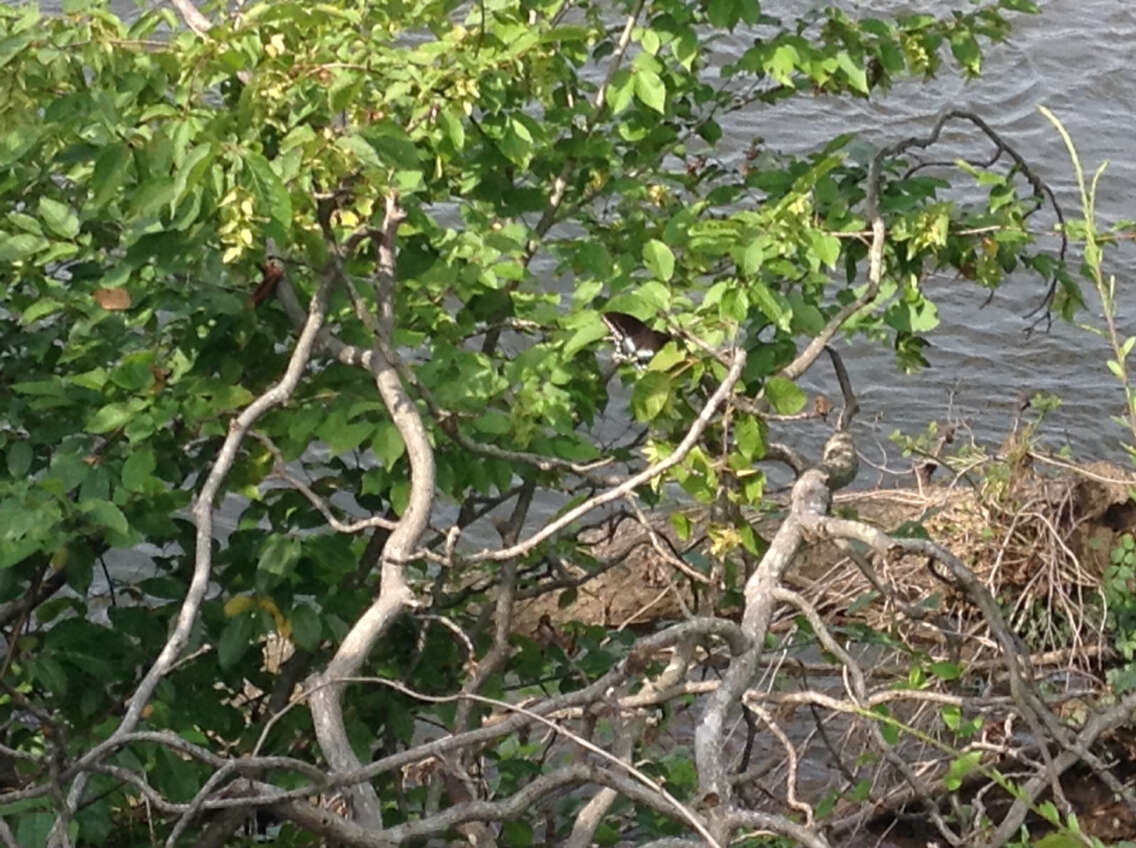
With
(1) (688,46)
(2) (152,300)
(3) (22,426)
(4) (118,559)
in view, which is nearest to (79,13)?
(2) (152,300)

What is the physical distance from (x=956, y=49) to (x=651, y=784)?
1.98m

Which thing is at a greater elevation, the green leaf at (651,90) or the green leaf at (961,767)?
the green leaf at (651,90)

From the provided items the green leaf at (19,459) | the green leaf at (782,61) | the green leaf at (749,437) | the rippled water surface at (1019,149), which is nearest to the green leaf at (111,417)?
the green leaf at (19,459)

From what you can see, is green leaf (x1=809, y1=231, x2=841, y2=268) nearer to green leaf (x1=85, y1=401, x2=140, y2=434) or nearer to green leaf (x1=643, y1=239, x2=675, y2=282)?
green leaf (x1=643, y1=239, x2=675, y2=282)

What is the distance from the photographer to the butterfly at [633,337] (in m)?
2.97

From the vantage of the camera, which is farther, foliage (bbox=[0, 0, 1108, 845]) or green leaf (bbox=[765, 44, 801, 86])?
green leaf (bbox=[765, 44, 801, 86])

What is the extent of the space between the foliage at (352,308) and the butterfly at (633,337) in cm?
5

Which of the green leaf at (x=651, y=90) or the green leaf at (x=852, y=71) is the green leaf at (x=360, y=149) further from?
the green leaf at (x=852, y=71)

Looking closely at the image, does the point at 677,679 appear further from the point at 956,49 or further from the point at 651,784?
the point at 956,49

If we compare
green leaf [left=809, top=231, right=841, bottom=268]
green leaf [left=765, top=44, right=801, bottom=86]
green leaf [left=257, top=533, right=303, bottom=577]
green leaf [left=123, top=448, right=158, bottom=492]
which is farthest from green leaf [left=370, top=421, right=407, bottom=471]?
green leaf [left=765, top=44, right=801, bottom=86]

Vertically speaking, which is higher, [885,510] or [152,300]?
[152,300]

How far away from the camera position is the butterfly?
2.97 metres

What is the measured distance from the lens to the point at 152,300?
9.21ft

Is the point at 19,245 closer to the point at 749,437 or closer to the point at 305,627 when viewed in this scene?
the point at 305,627
